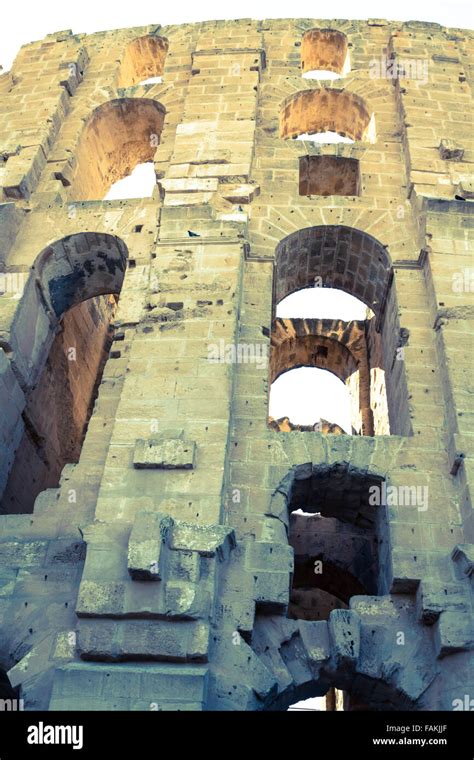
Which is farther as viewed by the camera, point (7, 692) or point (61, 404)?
point (61, 404)

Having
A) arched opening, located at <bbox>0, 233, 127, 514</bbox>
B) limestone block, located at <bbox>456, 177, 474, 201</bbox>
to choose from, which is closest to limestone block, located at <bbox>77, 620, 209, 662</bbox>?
arched opening, located at <bbox>0, 233, 127, 514</bbox>

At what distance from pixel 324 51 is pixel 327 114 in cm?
214

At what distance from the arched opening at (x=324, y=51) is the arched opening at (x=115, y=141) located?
3720 mm

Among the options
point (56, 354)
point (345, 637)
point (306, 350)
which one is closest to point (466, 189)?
point (306, 350)

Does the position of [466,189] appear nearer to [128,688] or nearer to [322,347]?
[322,347]

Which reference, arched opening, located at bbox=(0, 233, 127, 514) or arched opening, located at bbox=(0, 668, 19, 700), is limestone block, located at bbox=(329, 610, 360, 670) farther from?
arched opening, located at bbox=(0, 233, 127, 514)

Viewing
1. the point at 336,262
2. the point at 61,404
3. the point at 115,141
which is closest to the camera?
the point at 336,262

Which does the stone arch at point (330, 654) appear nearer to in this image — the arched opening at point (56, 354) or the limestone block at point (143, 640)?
the limestone block at point (143, 640)

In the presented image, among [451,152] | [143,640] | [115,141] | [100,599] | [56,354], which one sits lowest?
[143,640]

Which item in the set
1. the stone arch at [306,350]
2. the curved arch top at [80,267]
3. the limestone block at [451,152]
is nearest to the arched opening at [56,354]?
the curved arch top at [80,267]

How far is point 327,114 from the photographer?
13.2 m

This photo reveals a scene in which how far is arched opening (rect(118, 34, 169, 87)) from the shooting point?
14.5 metres

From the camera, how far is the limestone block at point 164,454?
700cm
